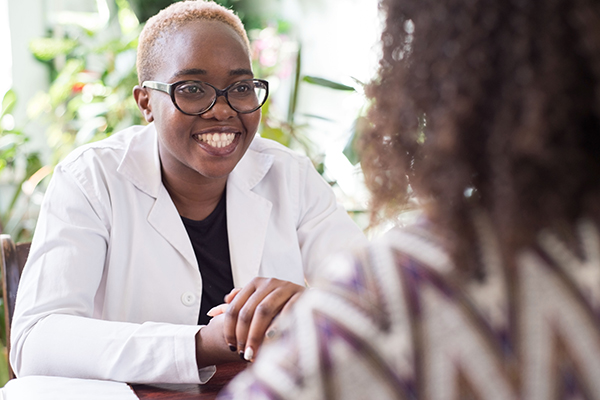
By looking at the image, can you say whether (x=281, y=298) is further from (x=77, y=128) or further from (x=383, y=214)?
(x=77, y=128)

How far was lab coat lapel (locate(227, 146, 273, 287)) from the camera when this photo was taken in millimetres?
1483

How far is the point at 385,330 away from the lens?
0.50 metres

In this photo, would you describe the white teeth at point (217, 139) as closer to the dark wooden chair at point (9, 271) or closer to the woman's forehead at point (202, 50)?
the woman's forehead at point (202, 50)

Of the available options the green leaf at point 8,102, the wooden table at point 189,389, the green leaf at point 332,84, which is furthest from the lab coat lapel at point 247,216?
the green leaf at point 8,102

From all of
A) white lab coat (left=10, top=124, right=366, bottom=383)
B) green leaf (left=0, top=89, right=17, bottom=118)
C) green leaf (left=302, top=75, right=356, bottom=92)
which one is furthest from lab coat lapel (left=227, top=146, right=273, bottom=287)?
green leaf (left=0, top=89, right=17, bottom=118)

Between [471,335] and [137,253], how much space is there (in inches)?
40.9

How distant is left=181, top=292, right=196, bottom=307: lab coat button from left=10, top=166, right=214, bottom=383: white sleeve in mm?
192

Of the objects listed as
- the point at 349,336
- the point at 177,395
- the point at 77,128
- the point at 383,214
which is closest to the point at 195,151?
the point at 177,395

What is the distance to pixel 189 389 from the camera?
97cm

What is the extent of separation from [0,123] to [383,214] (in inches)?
123

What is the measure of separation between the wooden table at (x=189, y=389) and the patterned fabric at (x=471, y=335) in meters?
0.48

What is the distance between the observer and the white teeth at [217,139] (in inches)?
56.5

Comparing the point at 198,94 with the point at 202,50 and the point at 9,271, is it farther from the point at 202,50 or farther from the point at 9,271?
the point at 9,271

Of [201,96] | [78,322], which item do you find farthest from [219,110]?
[78,322]
